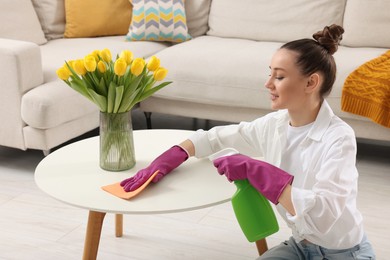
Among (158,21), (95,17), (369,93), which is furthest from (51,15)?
(369,93)

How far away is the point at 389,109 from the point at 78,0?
73.8 inches

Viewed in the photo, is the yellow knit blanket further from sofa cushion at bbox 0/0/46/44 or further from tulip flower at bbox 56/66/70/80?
sofa cushion at bbox 0/0/46/44

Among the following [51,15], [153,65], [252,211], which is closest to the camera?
[252,211]

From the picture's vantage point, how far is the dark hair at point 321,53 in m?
1.71

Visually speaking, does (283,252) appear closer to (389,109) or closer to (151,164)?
Answer: (151,164)

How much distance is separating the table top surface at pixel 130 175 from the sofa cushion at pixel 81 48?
116cm

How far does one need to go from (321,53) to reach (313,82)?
0.08m

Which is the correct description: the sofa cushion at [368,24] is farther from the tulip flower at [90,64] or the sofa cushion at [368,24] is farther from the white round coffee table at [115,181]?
the tulip flower at [90,64]

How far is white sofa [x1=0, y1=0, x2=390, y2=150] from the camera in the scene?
A: 9.80 ft

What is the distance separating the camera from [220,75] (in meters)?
3.26

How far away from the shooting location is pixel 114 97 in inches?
76.6

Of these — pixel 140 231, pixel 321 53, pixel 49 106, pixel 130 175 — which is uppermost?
pixel 321 53

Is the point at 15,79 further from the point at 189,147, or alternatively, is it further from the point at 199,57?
the point at 189,147

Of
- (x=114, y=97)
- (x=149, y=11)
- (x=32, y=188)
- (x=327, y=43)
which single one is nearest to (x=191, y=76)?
(x=149, y=11)
